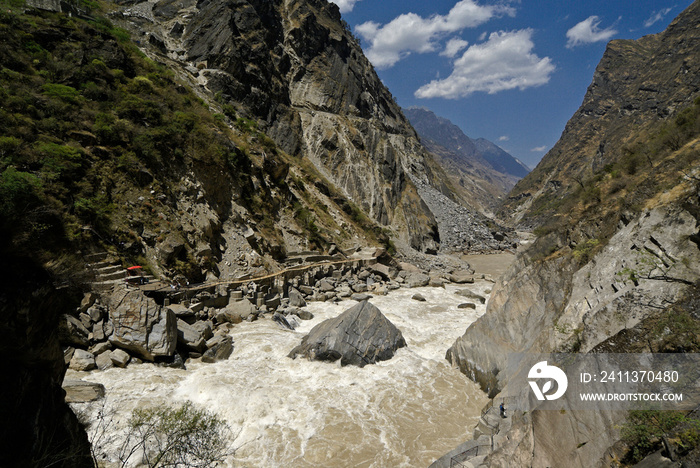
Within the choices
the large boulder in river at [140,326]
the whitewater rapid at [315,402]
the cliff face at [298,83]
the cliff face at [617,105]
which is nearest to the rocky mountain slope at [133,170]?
Result: the cliff face at [298,83]

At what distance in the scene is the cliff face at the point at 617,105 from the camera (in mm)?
81062

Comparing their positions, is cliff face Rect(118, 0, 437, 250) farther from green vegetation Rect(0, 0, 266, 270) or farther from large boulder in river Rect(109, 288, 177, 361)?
large boulder in river Rect(109, 288, 177, 361)

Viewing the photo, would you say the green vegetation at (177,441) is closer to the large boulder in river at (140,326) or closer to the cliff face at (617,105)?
the large boulder in river at (140,326)

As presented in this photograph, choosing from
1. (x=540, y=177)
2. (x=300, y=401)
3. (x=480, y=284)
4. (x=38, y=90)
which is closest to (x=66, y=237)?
(x=38, y=90)

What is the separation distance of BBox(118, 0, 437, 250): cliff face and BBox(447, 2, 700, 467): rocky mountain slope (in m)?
35.2

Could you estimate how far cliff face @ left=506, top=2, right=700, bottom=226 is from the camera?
81.1 meters

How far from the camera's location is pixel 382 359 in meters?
12.8

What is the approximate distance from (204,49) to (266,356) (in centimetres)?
4383

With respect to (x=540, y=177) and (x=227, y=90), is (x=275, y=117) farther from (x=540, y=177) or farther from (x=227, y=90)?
(x=540, y=177)

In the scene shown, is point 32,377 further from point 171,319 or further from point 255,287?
point 255,287

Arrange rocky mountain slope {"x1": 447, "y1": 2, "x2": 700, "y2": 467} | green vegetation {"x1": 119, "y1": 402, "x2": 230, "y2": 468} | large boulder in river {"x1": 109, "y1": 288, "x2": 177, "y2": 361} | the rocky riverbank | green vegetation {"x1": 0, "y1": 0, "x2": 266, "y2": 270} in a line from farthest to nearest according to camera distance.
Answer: green vegetation {"x1": 0, "y1": 0, "x2": 266, "y2": 270} < large boulder in river {"x1": 109, "y1": 288, "x2": 177, "y2": 361} < the rocky riverbank < green vegetation {"x1": 119, "y1": 402, "x2": 230, "y2": 468} < rocky mountain slope {"x1": 447, "y1": 2, "x2": 700, "y2": 467}

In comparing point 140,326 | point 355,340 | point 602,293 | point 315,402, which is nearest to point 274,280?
point 355,340

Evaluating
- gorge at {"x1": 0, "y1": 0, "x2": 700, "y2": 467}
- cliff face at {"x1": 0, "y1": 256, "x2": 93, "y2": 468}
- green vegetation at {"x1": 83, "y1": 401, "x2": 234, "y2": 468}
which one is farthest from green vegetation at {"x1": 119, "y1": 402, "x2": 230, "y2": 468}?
cliff face at {"x1": 0, "y1": 256, "x2": 93, "y2": 468}

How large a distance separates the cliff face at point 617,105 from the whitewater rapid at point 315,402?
79.9 meters
